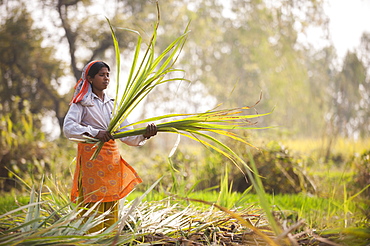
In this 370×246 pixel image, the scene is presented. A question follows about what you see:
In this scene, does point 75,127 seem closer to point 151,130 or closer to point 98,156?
→ point 98,156

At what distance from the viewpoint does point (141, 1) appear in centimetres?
1243

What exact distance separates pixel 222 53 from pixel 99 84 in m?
20.0

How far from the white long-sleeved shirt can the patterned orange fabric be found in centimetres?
13

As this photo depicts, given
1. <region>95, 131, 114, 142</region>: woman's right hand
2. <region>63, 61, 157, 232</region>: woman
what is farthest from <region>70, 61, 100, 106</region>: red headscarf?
<region>95, 131, 114, 142</region>: woman's right hand

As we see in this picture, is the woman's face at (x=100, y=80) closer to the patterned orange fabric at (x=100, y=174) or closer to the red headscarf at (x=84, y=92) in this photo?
the red headscarf at (x=84, y=92)

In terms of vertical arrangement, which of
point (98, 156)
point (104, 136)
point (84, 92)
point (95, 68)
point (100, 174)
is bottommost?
point (100, 174)

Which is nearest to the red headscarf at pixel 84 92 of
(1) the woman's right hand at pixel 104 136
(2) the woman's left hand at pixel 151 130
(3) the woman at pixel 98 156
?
(3) the woman at pixel 98 156

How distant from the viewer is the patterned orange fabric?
8.04ft

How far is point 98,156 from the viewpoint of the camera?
2.47 meters

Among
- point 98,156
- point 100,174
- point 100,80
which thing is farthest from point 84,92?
point 100,174

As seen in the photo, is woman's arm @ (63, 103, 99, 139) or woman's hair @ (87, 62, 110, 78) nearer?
woman's arm @ (63, 103, 99, 139)

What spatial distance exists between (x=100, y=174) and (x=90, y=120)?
357 millimetres

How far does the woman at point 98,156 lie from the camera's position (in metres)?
2.45

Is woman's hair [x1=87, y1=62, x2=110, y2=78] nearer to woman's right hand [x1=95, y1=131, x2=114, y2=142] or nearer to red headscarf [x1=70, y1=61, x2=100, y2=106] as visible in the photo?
red headscarf [x1=70, y1=61, x2=100, y2=106]
